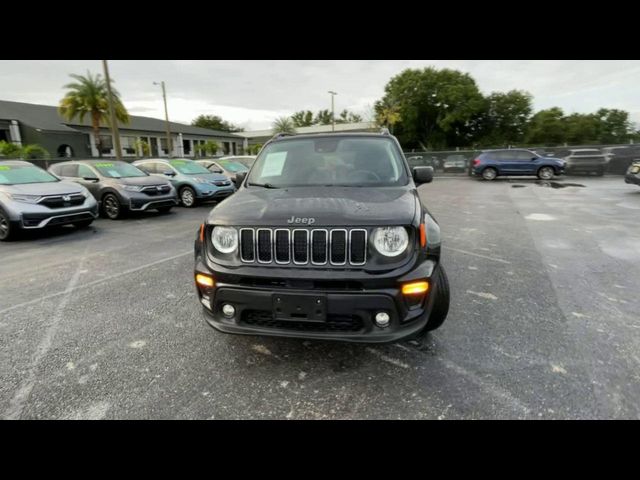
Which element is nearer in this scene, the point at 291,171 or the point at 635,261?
the point at 291,171

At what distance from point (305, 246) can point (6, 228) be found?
7582 mm

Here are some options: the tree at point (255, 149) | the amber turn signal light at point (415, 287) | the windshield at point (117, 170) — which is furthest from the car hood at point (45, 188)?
the tree at point (255, 149)

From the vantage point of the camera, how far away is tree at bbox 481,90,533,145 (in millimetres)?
49406

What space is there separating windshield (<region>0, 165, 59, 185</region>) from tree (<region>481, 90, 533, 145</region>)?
51.8 m

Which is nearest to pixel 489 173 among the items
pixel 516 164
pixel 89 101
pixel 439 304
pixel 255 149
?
pixel 516 164

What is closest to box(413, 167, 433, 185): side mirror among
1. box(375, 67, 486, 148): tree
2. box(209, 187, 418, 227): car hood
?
box(209, 187, 418, 227): car hood

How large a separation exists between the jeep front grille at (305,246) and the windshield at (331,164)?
3.24 feet

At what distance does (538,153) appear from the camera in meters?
20.6

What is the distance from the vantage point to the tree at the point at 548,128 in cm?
4581
